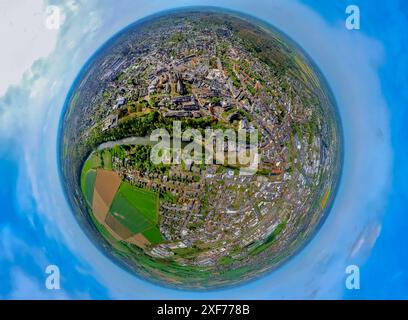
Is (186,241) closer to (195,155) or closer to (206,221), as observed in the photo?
(206,221)

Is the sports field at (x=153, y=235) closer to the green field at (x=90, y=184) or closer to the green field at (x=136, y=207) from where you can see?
the green field at (x=136, y=207)

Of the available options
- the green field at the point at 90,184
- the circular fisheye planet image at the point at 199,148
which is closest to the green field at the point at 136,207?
the circular fisheye planet image at the point at 199,148

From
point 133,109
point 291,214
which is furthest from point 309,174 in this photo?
point 133,109

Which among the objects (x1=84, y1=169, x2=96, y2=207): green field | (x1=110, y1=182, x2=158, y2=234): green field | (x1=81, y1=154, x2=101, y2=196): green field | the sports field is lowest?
the sports field

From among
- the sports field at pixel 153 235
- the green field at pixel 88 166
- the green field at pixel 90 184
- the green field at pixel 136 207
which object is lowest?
the sports field at pixel 153 235

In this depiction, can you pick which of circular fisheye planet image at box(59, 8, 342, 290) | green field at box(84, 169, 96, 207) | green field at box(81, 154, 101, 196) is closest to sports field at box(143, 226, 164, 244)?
circular fisheye planet image at box(59, 8, 342, 290)

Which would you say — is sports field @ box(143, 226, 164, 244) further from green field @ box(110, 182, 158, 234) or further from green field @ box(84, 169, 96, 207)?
green field @ box(84, 169, 96, 207)

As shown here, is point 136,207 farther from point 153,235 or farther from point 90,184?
point 90,184
